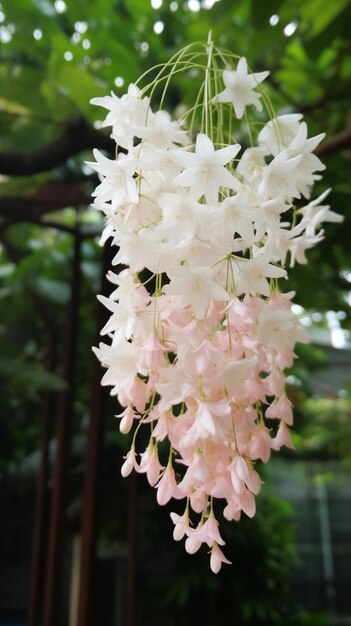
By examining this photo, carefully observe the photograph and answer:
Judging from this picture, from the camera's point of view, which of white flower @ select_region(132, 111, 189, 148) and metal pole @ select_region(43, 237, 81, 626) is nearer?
white flower @ select_region(132, 111, 189, 148)

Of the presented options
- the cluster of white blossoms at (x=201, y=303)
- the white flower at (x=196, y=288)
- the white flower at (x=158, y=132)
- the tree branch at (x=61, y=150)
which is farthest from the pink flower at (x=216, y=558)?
the tree branch at (x=61, y=150)

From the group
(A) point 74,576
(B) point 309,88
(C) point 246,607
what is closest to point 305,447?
(C) point 246,607

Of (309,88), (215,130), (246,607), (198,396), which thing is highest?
(309,88)

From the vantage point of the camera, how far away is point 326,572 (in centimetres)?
438

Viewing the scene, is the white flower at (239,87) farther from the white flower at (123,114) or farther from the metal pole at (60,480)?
the metal pole at (60,480)

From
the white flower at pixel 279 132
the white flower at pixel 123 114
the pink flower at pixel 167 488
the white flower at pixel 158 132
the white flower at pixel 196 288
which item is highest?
the white flower at pixel 279 132

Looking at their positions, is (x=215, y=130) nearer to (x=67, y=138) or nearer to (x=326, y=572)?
(x=67, y=138)

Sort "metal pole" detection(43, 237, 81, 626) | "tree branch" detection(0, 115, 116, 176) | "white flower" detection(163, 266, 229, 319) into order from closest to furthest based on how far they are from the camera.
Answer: "white flower" detection(163, 266, 229, 319)
"tree branch" detection(0, 115, 116, 176)
"metal pole" detection(43, 237, 81, 626)

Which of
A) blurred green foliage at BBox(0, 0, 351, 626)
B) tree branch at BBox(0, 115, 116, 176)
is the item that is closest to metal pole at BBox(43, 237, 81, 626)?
blurred green foliage at BBox(0, 0, 351, 626)

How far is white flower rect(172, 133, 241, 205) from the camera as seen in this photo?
1.32 ft

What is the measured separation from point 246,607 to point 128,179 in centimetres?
251

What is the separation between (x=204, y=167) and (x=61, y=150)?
61 cm

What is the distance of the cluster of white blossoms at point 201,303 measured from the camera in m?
0.41

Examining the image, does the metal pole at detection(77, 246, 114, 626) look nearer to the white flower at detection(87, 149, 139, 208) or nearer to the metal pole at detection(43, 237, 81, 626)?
the metal pole at detection(43, 237, 81, 626)
